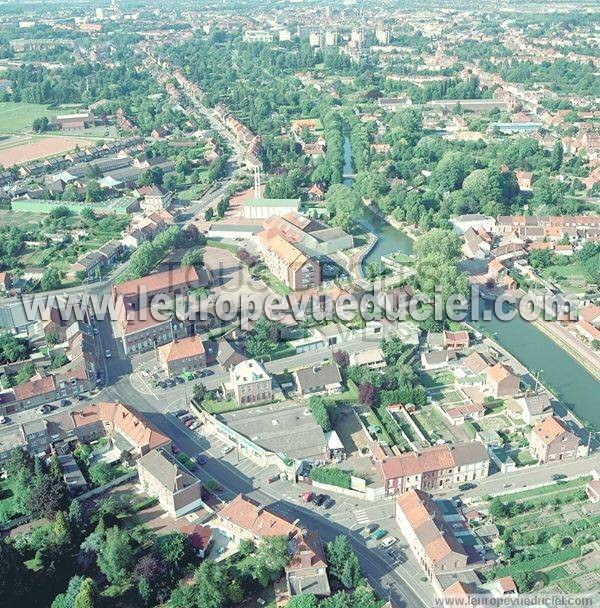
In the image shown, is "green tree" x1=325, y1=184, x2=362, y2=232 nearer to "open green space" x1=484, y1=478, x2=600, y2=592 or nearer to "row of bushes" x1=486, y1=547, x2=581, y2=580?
"open green space" x1=484, y1=478, x2=600, y2=592

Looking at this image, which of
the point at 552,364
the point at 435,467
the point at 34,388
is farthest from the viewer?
the point at 552,364

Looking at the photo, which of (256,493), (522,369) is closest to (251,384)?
(256,493)

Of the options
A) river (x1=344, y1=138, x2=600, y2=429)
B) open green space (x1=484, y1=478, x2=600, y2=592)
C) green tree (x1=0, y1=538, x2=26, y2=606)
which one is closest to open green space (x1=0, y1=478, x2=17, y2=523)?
green tree (x1=0, y1=538, x2=26, y2=606)

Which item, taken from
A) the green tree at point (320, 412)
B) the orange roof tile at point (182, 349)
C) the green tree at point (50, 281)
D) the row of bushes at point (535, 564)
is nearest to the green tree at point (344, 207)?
the orange roof tile at point (182, 349)

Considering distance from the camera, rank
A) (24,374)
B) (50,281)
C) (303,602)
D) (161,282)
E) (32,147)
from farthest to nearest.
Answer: (32,147) → (50,281) → (161,282) → (24,374) → (303,602)

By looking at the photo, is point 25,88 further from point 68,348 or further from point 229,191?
point 68,348

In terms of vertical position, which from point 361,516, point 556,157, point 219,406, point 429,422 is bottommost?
point 361,516

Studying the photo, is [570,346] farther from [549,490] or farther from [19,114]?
[19,114]

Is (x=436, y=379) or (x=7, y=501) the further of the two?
(x=436, y=379)
